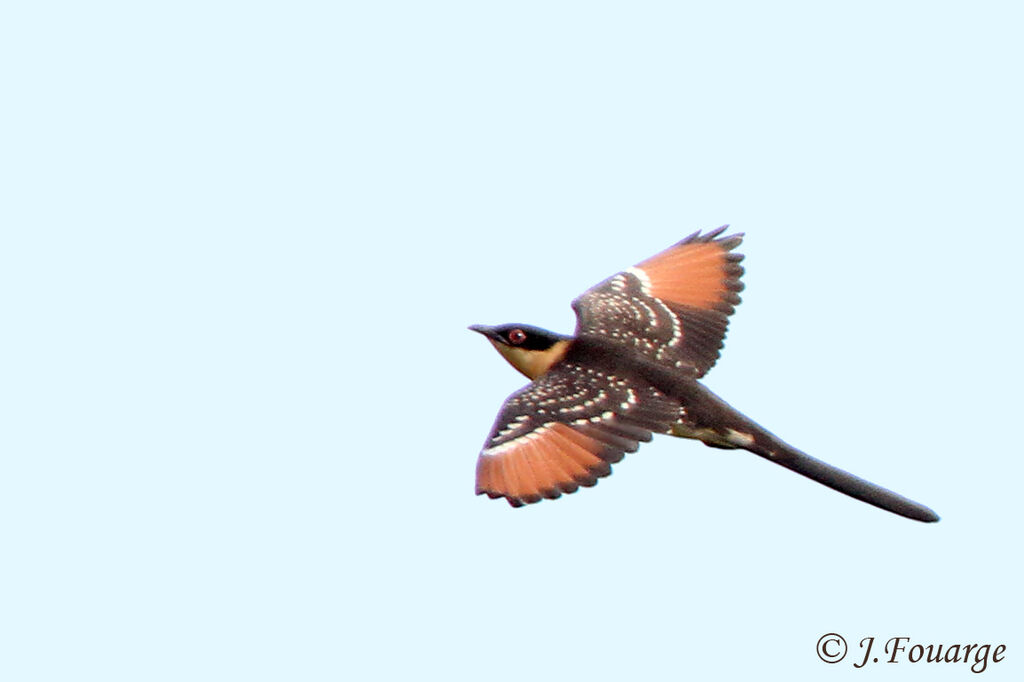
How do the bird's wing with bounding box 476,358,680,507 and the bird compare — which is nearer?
the bird's wing with bounding box 476,358,680,507

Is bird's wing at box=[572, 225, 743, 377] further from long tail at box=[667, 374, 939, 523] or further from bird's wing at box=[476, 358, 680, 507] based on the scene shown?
bird's wing at box=[476, 358, 680, 507]

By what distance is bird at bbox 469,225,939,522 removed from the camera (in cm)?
655

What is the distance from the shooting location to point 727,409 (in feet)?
23.6

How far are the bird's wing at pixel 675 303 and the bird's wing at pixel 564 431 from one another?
0.64 metres

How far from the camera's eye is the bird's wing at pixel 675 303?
7.75 meters

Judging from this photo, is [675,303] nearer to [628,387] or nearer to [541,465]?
[628,387]

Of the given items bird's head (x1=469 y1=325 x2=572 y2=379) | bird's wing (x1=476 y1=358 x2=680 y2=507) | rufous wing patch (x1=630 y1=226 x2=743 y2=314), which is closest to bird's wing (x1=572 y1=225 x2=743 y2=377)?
rufous wing patch (x1=630 y1=226 x2=743 y2=314)

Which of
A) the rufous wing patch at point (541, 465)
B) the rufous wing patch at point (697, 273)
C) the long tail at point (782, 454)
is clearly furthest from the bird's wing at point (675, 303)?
the rufous wing patch at point (541, 465)

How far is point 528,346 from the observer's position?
7.49 m

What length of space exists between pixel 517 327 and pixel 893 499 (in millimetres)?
2096

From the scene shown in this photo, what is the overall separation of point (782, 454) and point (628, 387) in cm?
83

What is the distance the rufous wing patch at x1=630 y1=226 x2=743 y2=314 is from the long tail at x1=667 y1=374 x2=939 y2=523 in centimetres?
100

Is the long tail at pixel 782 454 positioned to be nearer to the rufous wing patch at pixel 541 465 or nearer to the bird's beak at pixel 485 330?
the rufous wing patch at pixel 541 465

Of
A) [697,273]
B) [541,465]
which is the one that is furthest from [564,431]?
[697,273]
